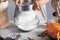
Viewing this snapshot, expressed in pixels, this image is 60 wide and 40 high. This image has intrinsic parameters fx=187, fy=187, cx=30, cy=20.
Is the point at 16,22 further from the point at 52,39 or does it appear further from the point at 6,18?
the point at 52,39

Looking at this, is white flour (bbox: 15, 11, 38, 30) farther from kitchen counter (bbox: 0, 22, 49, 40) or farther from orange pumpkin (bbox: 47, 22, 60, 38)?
orange pumpkin (bbox: 47, 22, 60, 38)

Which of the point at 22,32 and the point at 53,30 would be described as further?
the point at 22,32

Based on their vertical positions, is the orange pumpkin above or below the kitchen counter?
above

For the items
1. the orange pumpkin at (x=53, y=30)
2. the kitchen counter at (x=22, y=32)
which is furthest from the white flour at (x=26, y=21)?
the orange pumpkin at (x=53, y=30)

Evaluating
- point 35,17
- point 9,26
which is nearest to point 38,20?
point 35,17

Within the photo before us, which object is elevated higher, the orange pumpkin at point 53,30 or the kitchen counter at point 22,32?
the orange pumpkin at point 53,30

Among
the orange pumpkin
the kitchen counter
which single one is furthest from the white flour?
the orange pumpkin

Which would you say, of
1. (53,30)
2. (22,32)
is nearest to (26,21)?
(22,32)

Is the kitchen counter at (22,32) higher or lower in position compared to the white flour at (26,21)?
lower

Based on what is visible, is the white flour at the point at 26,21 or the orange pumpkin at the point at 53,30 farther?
the white flour at the point at 26,21

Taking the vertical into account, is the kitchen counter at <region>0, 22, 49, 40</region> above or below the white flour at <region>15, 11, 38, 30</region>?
below

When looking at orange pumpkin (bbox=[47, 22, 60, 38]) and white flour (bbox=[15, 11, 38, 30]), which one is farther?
white flour (bbox=[15, 11, 38, 30])

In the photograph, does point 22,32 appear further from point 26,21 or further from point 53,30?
point 53,30

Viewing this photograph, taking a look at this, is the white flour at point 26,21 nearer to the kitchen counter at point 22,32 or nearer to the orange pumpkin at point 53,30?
the kitchen counter at point 22,32
